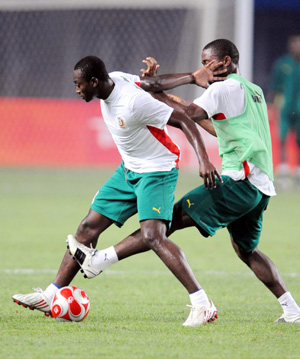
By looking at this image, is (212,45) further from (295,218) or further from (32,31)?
(32,31)

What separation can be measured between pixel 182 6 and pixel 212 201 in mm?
14923

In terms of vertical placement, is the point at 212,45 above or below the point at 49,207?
above

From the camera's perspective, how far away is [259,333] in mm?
5426

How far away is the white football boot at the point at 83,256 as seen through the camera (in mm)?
5910

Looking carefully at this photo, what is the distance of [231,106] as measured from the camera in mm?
5816

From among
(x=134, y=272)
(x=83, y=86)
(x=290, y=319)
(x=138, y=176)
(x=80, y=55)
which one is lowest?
(x=134, y=272)

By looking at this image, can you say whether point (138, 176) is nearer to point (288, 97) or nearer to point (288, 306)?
point (288, 306)

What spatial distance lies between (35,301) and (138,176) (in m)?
1.20

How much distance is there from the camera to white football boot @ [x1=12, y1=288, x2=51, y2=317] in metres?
5.94

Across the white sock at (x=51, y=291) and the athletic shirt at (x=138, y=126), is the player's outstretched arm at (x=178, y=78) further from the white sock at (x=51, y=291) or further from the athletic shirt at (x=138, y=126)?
the white sock at (x=51, y=291)

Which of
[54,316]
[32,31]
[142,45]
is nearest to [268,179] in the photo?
[54,316]

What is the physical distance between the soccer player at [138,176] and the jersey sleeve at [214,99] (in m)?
0.14

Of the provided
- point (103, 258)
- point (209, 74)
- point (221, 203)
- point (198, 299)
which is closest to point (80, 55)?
point (209, 74)

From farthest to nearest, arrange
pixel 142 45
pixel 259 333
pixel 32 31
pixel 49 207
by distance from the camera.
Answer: pixel 142 45, pixel 32 31, pixel 49 207, pixel 259 333
